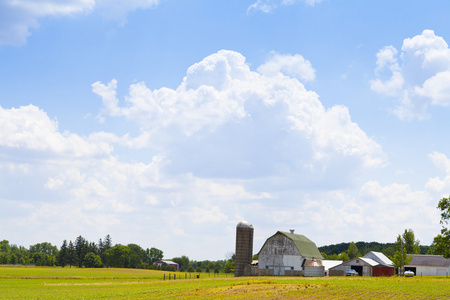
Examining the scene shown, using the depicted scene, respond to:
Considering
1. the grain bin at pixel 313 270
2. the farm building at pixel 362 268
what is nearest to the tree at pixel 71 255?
the farm building at pixel 362 268

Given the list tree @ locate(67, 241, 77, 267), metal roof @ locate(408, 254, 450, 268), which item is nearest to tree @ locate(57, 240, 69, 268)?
tree @ locate(67, 241, 77, 267)

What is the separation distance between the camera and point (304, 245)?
105m

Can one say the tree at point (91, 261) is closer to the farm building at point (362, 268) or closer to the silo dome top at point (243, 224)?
the silo dome top at point (243, 224)

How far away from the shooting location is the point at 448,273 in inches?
4577

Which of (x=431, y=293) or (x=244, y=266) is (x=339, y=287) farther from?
(x=244, y=266)

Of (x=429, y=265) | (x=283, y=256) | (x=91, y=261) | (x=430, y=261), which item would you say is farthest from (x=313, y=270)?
(x=91, y=261)

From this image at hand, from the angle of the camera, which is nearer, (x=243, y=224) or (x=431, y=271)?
(x=243, y=224)

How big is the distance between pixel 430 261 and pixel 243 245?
50.8 meters

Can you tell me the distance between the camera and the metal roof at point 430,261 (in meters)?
118

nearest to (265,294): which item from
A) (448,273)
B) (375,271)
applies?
(375,271)

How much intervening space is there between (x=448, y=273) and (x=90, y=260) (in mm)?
131123

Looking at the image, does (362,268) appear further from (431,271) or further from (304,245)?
(431,271)

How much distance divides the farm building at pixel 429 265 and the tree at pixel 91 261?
391ft

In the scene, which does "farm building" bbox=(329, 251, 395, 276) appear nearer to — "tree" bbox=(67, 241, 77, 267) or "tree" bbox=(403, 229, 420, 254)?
"tree" bbox=(403, 229, 420, 254)
